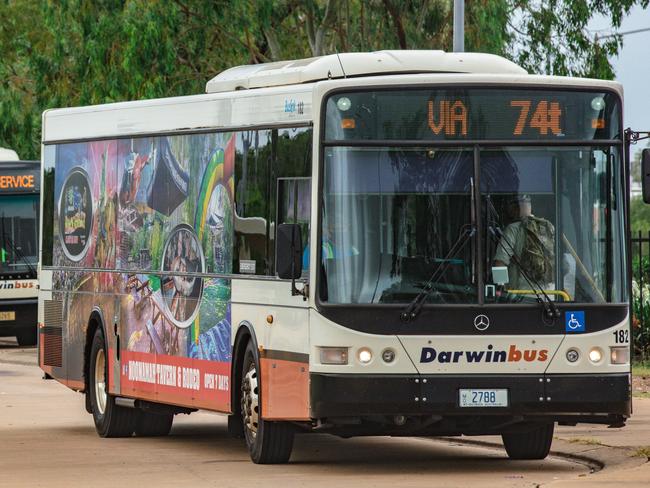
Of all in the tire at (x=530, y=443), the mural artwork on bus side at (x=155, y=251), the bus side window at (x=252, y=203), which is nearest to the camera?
the bus side window at (x=252, y=203)

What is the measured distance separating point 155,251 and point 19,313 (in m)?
17.3

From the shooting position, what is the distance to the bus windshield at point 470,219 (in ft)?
44.9

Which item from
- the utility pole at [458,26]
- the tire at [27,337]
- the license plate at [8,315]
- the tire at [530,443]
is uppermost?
the utility pole at [458,26]

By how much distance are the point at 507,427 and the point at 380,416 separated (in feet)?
3.57

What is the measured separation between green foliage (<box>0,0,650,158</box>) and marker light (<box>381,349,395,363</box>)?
20059mm

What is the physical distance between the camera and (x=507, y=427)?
14188 millimetres

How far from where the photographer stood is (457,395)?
44.8 feet

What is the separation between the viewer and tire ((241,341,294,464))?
1445 cm

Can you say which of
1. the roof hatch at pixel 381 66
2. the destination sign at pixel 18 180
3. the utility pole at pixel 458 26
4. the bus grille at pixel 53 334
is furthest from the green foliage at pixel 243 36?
the roof hatch at pixel 381 66

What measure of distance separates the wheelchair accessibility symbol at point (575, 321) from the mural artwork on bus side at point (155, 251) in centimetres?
284

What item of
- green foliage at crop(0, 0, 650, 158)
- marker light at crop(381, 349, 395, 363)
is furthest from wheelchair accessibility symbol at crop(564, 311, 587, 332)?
green foliage at crop(0, 0, 650, 158)

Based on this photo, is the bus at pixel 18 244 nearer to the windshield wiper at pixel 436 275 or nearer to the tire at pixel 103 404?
the tire at pixel 103 404

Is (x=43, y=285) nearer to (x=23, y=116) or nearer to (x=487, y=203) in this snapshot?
(x=487, y=203)

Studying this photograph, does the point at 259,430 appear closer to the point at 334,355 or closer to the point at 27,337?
the point at 334,355
